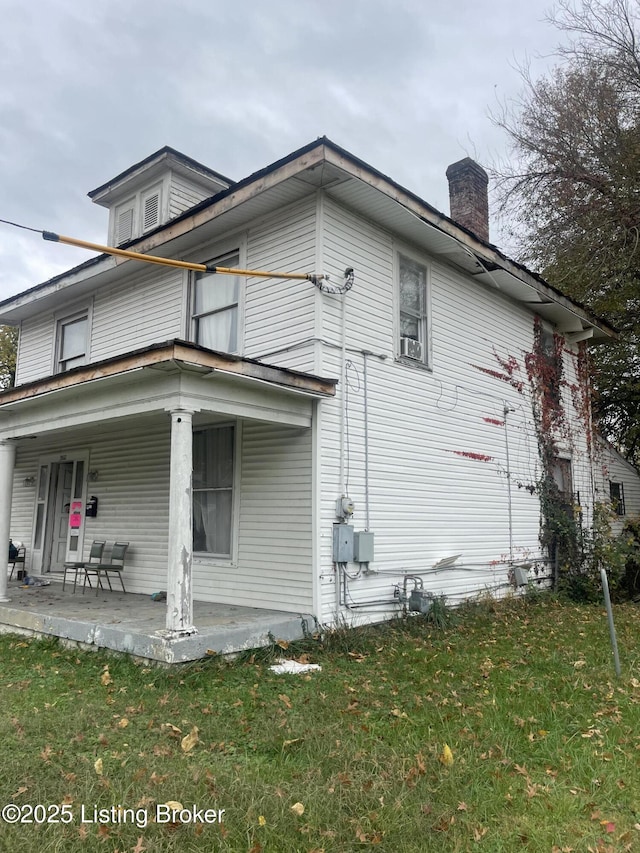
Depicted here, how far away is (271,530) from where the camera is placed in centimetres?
795

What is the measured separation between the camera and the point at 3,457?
29.5ft

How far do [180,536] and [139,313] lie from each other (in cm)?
564

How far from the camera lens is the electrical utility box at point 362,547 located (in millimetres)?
7648

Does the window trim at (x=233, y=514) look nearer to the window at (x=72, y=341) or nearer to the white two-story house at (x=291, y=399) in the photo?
the white two-story house at (x=291, y=399)

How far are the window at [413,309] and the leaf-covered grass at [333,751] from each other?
4.48 m

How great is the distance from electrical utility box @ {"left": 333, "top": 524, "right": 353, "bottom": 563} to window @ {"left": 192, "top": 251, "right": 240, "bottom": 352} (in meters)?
3.08

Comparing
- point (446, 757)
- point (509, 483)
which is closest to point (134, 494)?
point (509, 483)

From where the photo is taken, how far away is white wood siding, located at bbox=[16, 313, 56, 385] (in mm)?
12578

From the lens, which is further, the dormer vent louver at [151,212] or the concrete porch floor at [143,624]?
the dormer vent louver at [151,212]

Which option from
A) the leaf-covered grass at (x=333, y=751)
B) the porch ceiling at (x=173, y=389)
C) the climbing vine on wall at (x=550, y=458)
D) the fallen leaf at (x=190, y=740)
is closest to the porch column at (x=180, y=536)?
the porch ceiling at (x=173, y=389)

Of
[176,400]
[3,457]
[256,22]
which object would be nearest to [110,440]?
[3,457]

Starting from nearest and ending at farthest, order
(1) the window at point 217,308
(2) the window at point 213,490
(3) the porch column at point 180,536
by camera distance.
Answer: (3) the porch column at point 180,536 → (2) the window at point 213,490 → (1) the window at point 217,308

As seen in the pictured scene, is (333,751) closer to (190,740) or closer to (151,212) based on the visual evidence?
(190,740)

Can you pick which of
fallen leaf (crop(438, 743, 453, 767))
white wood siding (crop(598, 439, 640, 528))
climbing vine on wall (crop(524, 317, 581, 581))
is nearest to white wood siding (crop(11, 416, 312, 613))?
fallen leaf (crop(438, 743, 453, 767))
